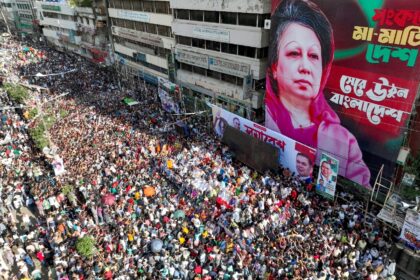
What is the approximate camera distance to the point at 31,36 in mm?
74312

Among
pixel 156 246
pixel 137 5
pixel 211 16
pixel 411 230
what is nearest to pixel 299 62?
pixel 211 16

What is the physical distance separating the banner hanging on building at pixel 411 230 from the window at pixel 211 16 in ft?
66.0

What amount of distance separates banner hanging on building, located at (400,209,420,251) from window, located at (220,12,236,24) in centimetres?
1829

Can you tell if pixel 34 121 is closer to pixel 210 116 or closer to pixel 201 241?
pixel 210 116

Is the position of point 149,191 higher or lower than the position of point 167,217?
higher

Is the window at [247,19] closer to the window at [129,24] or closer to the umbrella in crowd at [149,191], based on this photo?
the umbrella in crowd at [149,191]

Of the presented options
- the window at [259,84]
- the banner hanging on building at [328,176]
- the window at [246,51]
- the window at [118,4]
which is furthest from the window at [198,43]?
the banner hanging on building at [328,176]

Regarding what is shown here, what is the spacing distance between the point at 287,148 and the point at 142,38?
25192 millimetres

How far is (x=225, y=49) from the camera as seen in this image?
26578 millimetres

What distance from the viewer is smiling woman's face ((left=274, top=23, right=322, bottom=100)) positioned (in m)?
19.2

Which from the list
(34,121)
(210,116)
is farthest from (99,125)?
(210,116)

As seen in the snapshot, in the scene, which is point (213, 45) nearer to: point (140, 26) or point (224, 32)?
point (224, 32)

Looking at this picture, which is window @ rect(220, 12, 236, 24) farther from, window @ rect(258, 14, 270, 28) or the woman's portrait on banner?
the woman's portrait on banner

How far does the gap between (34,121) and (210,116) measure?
15948 millimetres
